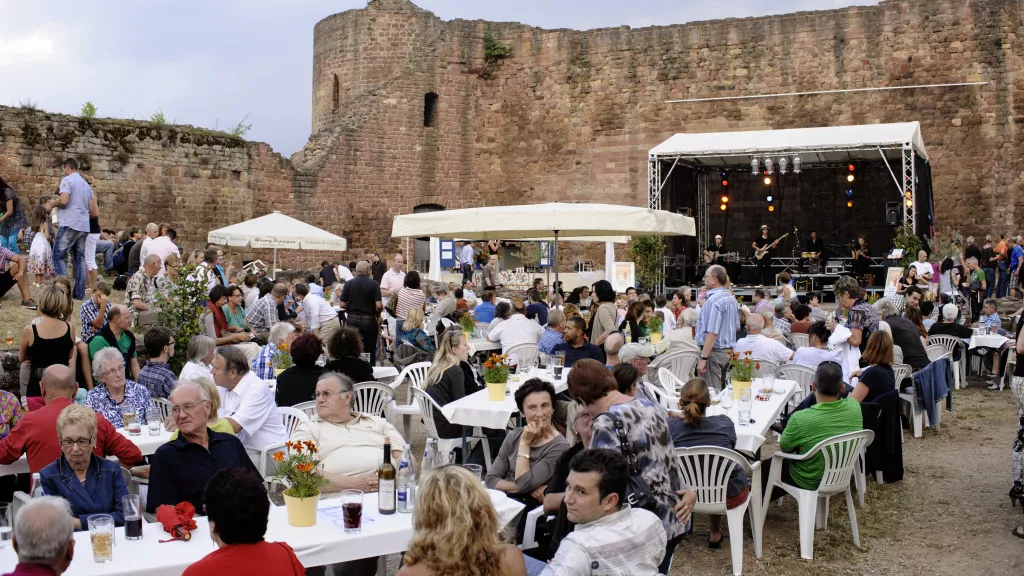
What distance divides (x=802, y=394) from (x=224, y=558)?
536 centimetres

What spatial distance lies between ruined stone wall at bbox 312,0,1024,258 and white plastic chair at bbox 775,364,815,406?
13099mm

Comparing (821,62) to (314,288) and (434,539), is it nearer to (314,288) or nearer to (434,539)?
(314,288)

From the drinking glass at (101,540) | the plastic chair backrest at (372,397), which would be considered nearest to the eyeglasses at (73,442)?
the drinking glass at (101,540)

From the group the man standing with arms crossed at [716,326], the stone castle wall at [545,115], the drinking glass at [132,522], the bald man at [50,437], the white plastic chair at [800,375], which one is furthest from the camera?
the stone castle wall at [545,115]

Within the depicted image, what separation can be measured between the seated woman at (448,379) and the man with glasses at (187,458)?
2172 mm

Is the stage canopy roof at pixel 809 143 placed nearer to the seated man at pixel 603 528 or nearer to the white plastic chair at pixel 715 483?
the white plastic chair at pixel 715 483

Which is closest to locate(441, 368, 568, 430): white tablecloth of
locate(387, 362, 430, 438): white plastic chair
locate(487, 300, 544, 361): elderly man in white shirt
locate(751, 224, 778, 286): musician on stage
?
locate(387, 362, 430, 438): white plastic chair

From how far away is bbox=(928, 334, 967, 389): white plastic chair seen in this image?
10180 mm

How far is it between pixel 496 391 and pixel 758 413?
1569 mm

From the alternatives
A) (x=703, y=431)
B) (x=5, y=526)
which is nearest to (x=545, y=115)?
(x=703, y=431)

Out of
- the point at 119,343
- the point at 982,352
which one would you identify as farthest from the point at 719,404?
the point at 982,352

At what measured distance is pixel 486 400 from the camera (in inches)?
236

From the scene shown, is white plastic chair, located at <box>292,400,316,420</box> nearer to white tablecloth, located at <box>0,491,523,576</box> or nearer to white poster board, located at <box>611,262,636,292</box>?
white tablecloth, located at <box>0,491,523,576</box>

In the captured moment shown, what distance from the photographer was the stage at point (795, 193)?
15.9m
